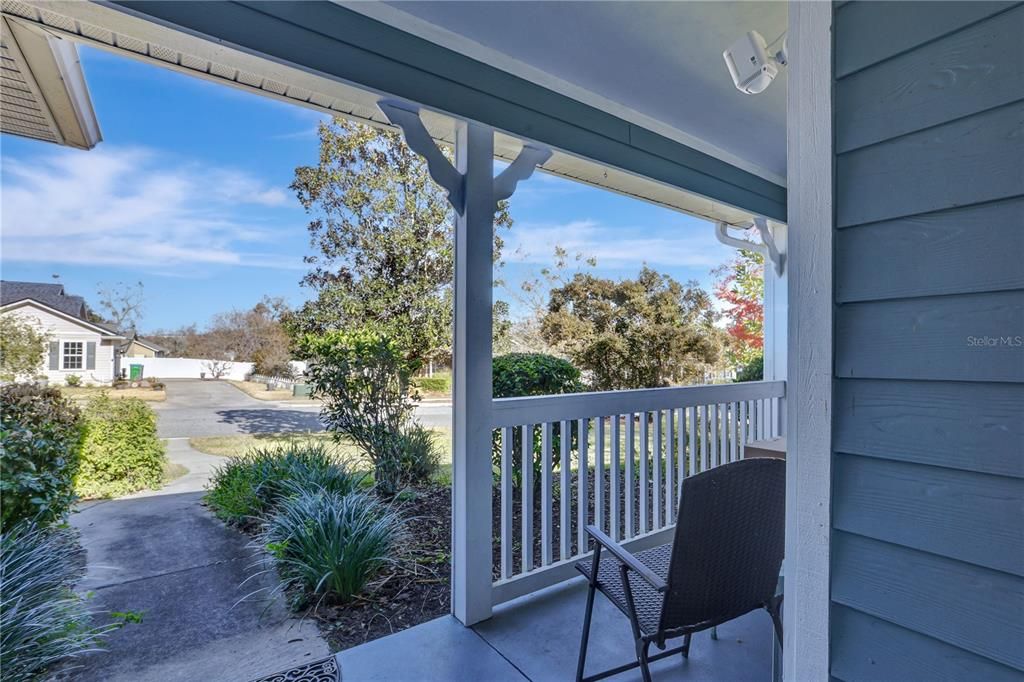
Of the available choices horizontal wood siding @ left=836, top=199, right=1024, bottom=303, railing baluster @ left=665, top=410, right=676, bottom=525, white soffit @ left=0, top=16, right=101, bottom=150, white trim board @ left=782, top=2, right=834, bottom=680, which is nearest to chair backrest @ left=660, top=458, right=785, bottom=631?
white trim board @ left=782, top=2, right=834, bottom=680

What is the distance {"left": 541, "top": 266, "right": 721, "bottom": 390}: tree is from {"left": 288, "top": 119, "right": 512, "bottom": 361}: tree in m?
1.06

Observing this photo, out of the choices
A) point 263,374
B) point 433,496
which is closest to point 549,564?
point 433,496

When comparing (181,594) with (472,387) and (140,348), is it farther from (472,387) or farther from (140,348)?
(472,387)

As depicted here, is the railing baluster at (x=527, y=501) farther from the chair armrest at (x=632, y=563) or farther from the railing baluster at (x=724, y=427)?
the railing baluster at (x=724, y=427)

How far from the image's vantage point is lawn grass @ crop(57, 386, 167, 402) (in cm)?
307

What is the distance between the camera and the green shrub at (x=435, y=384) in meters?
4.21

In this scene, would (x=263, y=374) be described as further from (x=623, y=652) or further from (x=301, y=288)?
(x=623, y=652)

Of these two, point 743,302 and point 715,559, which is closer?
point 715,559

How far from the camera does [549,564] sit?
2.57 meters

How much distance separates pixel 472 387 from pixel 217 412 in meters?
2.37

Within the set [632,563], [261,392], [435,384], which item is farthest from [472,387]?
[261,392]

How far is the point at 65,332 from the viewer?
2941 mm

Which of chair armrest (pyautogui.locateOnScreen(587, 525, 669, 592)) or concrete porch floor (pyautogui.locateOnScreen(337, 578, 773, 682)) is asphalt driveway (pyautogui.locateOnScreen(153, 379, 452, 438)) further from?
chair armrest (pyautogui.locateOnScreen(587, 525, 669, 592))

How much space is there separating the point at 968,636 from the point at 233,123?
4670 millimetres
